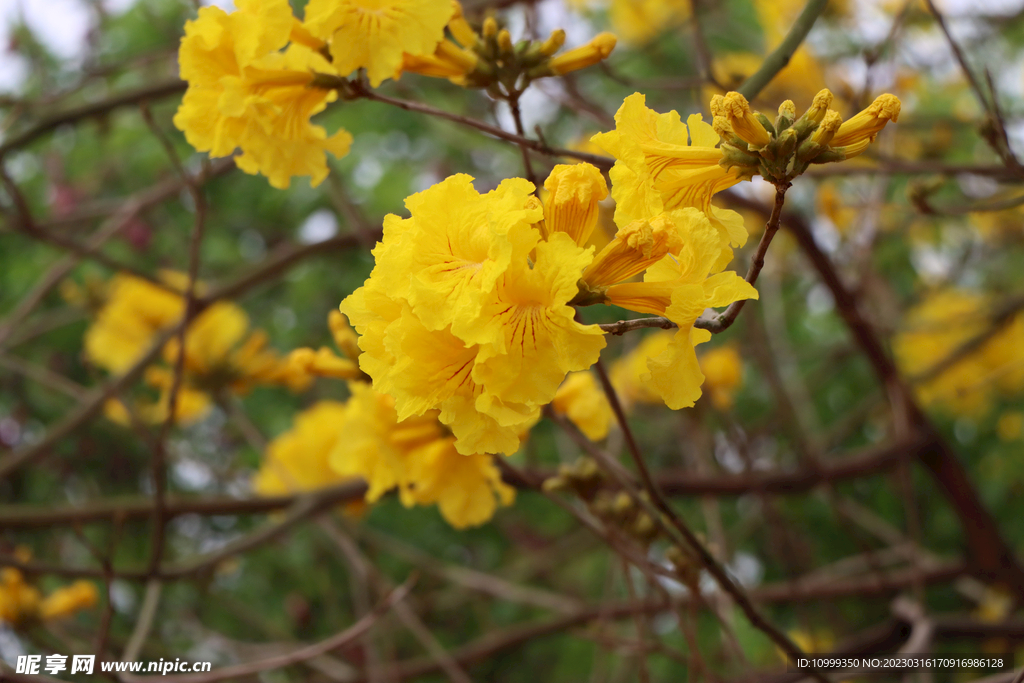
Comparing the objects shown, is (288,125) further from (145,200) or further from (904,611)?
(904,611)

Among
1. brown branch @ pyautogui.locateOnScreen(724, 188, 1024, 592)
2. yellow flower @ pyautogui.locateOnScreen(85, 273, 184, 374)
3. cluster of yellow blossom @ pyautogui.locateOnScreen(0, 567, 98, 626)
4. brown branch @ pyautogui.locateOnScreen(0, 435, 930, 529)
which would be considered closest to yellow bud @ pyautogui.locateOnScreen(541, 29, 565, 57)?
brown branch @ pyautogui.locateOnScreen(0, 435, 930, 529)

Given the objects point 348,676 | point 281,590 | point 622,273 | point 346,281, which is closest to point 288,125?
point 622,273

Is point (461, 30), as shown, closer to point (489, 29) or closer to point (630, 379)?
point (489, 29)

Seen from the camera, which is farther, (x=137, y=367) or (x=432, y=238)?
(x=137, y=367)

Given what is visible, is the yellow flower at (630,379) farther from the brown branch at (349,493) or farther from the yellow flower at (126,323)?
the yellow flower at (126,323)

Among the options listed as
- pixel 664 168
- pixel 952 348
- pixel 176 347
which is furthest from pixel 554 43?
pixel 952 348

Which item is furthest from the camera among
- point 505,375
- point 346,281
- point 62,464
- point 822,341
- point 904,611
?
point 822,341
